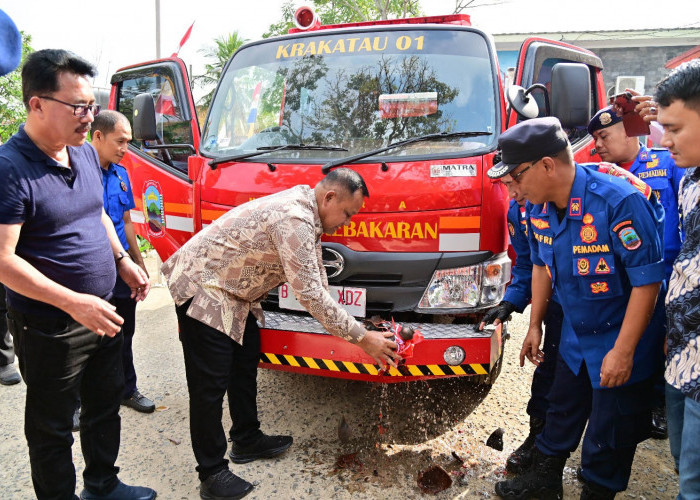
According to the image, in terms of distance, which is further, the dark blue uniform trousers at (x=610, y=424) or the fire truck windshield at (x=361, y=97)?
the fire truck windshield at (x=361, y=97)

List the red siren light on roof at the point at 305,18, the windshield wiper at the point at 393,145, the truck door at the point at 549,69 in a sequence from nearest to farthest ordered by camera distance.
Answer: the windshield wiper at the point at 393,145, the truck door at the point at 549,69, the red siren light on roof at the point at 305,18

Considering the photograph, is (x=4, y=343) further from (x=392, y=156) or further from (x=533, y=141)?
(x=533, y=141)

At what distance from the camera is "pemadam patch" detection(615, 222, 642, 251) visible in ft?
6.82

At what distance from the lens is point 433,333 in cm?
286

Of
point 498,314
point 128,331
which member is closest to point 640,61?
point 498,314

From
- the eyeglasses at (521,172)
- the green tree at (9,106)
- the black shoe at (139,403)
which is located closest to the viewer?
the eyeglasses at (521,172)

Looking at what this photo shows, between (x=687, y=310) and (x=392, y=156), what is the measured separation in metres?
1.66

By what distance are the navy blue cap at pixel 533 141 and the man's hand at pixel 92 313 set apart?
5.74ft

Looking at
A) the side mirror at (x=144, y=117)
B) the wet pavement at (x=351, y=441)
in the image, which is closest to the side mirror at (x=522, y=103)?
the wet pavement at (x=351, y=441)

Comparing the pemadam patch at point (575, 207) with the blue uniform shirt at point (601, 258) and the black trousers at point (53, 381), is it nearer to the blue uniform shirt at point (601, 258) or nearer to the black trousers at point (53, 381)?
the blue uniform shirt at point (601, 258)

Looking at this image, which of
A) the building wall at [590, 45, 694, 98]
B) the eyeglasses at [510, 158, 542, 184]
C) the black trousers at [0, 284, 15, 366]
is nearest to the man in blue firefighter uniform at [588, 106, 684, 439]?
the eyeglasses at [510, 158, 542, 184]

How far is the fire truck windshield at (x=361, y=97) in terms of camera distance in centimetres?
317

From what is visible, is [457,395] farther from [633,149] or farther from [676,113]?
[676,113]

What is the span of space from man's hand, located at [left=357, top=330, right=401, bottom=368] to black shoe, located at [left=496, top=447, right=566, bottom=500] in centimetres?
89
